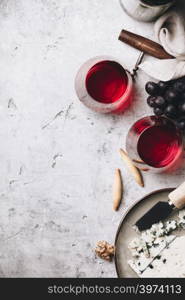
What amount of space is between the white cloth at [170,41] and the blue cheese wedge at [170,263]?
0.35m

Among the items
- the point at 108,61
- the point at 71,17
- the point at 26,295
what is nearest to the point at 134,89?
the point at 108,61

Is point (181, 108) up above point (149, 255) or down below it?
above

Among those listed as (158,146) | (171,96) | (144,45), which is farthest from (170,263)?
(144,45)

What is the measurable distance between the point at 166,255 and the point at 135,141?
0.25 meters

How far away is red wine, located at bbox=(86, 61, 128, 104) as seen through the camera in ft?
3.25

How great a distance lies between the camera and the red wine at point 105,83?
3.25ft

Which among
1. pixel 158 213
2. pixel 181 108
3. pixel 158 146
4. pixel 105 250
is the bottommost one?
pixel 105 250

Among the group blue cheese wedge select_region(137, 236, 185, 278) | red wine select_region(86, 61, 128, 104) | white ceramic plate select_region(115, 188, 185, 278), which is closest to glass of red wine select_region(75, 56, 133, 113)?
red wine select_region(86, 61, 128, 104)

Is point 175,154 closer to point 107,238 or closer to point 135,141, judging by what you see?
point 135,141

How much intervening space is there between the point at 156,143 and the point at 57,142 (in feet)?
0.72

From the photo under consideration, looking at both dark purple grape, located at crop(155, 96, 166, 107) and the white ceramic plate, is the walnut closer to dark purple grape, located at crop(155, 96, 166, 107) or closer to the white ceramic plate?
the white ceramic plate

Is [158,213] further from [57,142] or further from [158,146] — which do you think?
[57,142]

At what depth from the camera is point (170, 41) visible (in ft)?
3.24

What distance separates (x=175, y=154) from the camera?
0.99 meters
